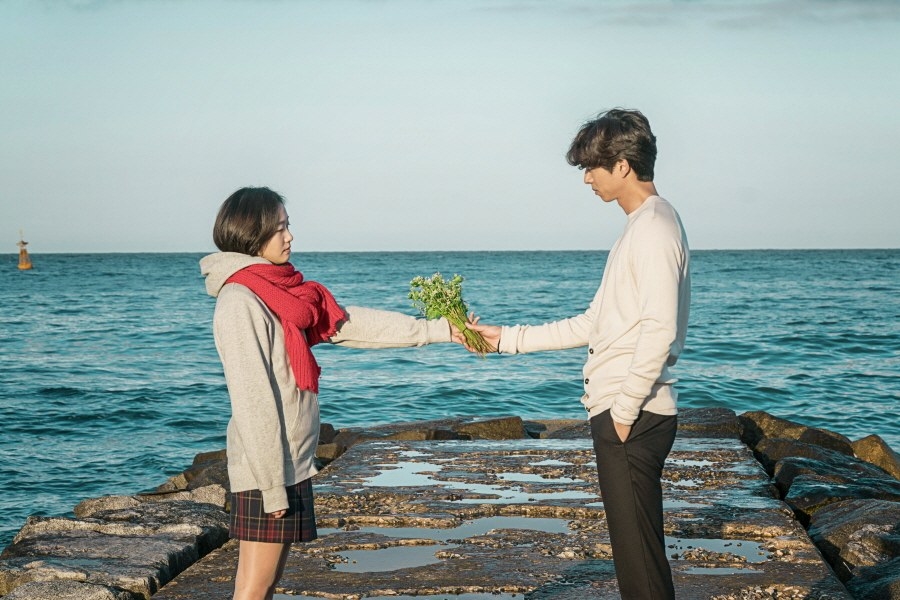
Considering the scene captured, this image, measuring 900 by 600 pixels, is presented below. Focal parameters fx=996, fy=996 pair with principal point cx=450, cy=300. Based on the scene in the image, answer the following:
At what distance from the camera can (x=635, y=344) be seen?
3613 mm

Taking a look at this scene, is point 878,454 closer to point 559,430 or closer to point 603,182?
point 559,430

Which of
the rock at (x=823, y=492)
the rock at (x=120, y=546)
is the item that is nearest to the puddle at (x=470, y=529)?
the rock at (x=120, y=546)

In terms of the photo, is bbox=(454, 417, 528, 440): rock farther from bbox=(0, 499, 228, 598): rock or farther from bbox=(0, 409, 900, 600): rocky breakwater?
bbox=(0, 499, 228, 598): rock

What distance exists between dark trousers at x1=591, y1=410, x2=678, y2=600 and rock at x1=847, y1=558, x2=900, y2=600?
212 centimetres

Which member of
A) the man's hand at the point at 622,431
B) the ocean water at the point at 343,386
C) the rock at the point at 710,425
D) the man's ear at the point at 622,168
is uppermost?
the man's ear at the point at 622,168

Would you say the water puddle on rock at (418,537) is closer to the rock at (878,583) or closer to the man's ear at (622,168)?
the rock at (878,583)

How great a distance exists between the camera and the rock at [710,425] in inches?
384

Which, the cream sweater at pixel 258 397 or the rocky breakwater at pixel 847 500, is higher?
the cream sweater at pixel 258 397

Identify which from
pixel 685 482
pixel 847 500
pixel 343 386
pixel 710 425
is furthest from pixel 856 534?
pixel 343 386

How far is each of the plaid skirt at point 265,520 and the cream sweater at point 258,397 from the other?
0.15 feet

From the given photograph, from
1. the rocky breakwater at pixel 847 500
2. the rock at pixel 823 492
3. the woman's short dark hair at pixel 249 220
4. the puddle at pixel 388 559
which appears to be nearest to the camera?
the woman's short dark hair at pixel 249 220

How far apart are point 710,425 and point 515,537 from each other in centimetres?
452

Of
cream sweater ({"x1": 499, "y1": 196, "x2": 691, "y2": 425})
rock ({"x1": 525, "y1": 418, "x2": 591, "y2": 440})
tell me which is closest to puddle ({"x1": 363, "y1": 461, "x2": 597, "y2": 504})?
rock ({"x1": 525, "y1": 418, "x2": 591, "y2": 440})

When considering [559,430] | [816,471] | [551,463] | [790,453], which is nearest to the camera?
[816,471]
